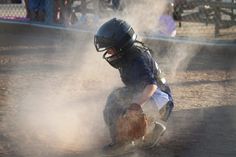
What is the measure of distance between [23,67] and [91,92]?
1.80 metres

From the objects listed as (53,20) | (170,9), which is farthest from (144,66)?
(53,20)

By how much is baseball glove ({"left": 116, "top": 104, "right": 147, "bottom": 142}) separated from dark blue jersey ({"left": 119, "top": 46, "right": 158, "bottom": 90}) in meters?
0.23

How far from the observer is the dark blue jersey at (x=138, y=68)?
416cm

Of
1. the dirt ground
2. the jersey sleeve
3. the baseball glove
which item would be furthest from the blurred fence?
the baseball glove

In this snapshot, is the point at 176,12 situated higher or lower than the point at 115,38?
lower

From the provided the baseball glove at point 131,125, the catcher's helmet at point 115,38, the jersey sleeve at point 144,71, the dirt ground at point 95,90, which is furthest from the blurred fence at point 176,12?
the baseball glove at point 131,125

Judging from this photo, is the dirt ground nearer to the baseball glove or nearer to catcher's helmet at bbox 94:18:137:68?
the baseball glove

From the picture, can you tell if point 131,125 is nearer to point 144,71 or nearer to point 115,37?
point 144,71

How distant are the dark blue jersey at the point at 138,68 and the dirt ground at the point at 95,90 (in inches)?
24.0

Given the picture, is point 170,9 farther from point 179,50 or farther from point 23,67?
point 23,67

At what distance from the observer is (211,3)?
11.2 meters

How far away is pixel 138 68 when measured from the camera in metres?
4.19

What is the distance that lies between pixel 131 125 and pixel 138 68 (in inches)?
17.9

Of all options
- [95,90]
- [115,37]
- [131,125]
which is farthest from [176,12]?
[131,125]
